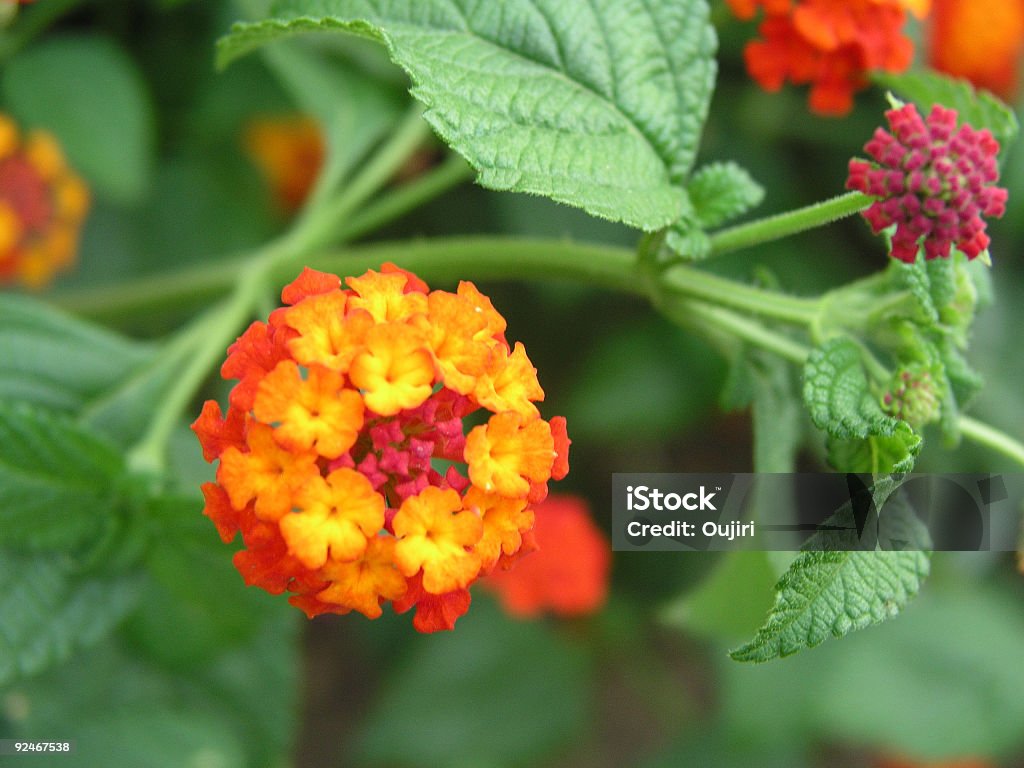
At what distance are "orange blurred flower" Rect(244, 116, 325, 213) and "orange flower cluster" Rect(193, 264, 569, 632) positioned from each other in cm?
109

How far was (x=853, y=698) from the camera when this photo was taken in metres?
1.67

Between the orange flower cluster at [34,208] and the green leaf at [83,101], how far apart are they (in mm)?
31

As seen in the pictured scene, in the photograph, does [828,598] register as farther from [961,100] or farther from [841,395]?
[961,100]

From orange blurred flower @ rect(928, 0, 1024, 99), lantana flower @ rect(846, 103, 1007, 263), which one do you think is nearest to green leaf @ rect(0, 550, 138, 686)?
lantana flower @ rect(846, 103, 1007, 263)

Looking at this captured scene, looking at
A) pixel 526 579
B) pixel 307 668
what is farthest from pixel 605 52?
pixel 307 668

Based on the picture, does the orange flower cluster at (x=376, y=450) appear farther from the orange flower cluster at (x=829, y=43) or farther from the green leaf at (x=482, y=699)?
the green leaf at (x=482, y=699)

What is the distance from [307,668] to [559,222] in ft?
2.95

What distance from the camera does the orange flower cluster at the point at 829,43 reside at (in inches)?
39.4

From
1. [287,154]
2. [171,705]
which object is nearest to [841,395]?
[171,705]

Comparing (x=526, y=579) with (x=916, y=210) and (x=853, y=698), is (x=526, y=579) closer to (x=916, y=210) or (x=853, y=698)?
(x=853, y=698)

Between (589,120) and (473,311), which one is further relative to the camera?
(589,120)

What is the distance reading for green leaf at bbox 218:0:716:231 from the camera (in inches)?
30.6

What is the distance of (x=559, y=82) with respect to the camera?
2.89 feet

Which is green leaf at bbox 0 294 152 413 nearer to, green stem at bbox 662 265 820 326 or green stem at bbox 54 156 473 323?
green stem at bbox 54 156 473 323
